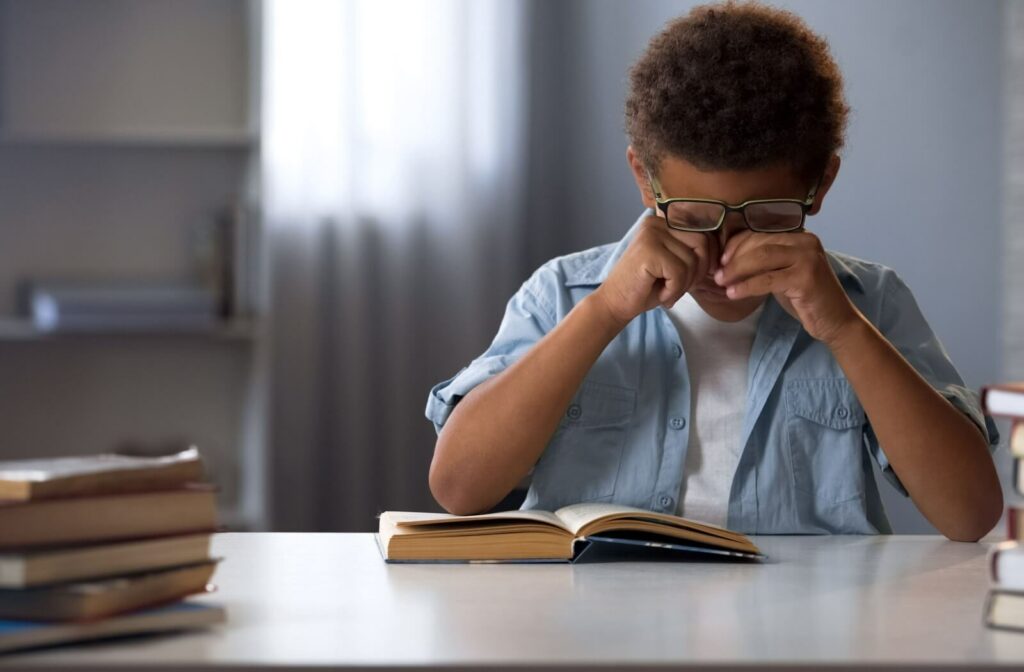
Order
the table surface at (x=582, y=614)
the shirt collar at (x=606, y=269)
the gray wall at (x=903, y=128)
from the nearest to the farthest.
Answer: the table surface at (x=582, y=614), the shirt collar at (x=606, y=269), the gray wall at (x=903, y=128)

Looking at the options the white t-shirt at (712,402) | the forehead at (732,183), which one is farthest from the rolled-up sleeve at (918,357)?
the forehead at (732,183)

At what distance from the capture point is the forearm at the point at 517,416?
135 cm

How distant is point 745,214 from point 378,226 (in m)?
1.53

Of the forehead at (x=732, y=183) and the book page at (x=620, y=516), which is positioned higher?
the forehead at (x=732, y=183)

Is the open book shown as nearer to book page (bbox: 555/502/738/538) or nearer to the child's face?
book page (bbox: 555/502/738/538)

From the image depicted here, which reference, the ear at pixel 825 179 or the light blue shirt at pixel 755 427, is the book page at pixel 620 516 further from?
the ear at pixel 825 179

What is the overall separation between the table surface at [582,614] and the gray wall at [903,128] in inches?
66.1

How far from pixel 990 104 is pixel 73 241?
1.94 meters

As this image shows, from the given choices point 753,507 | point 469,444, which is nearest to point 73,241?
point 469,444

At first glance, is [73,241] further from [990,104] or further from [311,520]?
[990,104]

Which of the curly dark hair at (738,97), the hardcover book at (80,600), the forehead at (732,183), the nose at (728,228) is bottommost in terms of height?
the hardcover book at (80,600)

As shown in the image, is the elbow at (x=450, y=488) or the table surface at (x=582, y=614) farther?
the elbow at (x=450, y=488)

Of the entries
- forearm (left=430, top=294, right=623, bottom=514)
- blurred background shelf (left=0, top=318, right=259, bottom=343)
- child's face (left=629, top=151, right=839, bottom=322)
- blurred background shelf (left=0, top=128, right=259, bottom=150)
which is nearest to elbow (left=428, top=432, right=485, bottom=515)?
forearm (left=430, top=294, right=623, bottom=514)

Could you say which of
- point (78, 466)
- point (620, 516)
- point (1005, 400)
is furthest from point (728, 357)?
point (78, 466)
